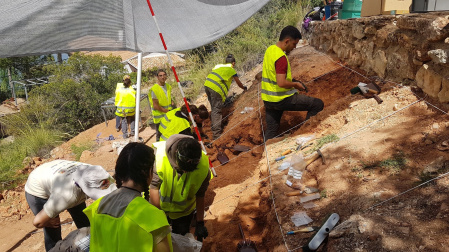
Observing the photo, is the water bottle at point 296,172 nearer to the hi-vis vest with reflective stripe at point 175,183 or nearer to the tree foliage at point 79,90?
the hi-vis vest with reflective stripe at point 175,183

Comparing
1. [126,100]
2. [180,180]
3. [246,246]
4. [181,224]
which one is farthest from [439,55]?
[126,100]

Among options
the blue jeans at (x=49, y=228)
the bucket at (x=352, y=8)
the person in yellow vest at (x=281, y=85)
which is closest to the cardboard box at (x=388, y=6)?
the bucket at (x=352, y=8)

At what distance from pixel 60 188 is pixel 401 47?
415 cm

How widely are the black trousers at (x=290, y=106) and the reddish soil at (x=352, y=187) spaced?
0.13 m

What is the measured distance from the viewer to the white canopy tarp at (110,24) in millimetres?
2539

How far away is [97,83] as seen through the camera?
12742 millimetres

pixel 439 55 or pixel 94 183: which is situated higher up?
pixel 439 55

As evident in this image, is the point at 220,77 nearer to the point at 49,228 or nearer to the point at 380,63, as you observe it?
the point at 380,63

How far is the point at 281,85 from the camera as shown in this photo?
12.8ft

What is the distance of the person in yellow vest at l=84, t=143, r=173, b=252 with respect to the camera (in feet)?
4.72

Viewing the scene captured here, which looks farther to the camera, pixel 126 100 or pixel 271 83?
pixel 126 100

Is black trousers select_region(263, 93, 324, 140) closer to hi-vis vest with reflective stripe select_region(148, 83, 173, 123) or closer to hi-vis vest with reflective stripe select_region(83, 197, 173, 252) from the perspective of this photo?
hi-vis vest with reflective stripe select_region(148, 83, 173, 123)

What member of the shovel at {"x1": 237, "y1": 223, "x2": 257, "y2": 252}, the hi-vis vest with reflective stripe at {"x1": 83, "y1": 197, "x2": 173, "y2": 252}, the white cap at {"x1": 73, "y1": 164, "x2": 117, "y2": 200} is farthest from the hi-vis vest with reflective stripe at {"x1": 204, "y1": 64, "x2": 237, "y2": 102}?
the hi-vis vest with reflective stripe at {"x1": 83, "y1": 197, "x2": 173, "y2": 252}

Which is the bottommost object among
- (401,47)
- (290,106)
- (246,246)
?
(246,246)
